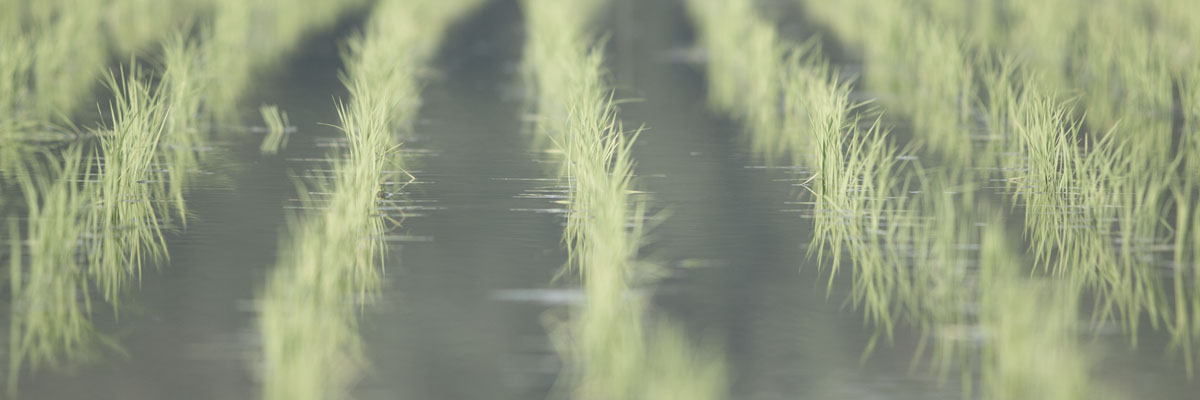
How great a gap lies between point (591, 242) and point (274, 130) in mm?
4063

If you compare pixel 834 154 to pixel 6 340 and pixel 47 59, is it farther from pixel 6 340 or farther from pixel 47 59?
pixel 47 59

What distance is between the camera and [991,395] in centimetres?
396

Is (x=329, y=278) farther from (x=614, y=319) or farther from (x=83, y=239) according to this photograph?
(x=83, y=239)

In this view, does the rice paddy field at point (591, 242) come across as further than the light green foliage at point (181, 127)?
No

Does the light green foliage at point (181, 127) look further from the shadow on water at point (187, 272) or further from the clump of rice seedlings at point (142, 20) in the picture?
the clump of rice seedlings at point (142, 20)

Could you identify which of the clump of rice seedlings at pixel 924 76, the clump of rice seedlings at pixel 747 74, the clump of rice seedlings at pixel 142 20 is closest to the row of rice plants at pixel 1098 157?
the clump of rice seedlings at pixel 924 76

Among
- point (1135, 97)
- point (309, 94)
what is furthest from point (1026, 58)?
point (309, 94)

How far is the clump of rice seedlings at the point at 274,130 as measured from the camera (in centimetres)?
877

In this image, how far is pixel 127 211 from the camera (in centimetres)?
641

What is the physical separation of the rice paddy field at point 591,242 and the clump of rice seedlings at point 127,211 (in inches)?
0.8

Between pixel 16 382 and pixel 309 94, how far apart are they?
25.2 feet

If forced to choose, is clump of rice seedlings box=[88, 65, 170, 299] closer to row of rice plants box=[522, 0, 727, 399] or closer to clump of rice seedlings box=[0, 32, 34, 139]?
clump of rice seedlings box=[0, 32, 34, 139]

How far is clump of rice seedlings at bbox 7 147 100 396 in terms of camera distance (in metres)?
4.27

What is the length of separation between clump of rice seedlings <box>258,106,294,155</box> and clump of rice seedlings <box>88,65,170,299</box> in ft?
3.46
